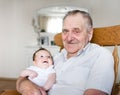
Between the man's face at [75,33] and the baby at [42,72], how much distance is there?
7.0 inches

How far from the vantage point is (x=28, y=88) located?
1.38 meters

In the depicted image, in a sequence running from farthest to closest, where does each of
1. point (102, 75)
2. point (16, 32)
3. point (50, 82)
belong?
point (16, 32) → point (50, 82) → point (102, 75)

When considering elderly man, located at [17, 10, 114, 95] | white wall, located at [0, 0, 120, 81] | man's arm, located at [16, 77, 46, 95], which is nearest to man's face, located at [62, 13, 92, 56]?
elderly man, located at [17, 10, 114, 95]

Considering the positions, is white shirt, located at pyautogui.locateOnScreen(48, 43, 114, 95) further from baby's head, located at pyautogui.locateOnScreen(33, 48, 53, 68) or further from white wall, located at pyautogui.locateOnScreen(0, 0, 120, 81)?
white wall, located at pyautogui.locateOnScreen(0, 0, 120, 81)

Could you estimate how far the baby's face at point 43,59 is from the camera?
153 cm

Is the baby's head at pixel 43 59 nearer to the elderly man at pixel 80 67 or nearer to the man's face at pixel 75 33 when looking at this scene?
the elderly man at pixel 80 67

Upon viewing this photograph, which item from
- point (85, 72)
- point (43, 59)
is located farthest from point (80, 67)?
point (43, 59)

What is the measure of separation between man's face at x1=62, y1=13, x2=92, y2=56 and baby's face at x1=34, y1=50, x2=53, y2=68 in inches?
6.7

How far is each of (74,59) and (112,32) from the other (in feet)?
1.00

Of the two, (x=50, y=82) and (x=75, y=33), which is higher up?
(x=75, y=33)

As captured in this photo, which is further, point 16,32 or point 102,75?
point 16,32

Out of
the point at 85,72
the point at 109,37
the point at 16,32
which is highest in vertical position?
the point at 109,37

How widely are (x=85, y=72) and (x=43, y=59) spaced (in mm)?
346

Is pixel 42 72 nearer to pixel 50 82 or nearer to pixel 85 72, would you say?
pixel 50 82
